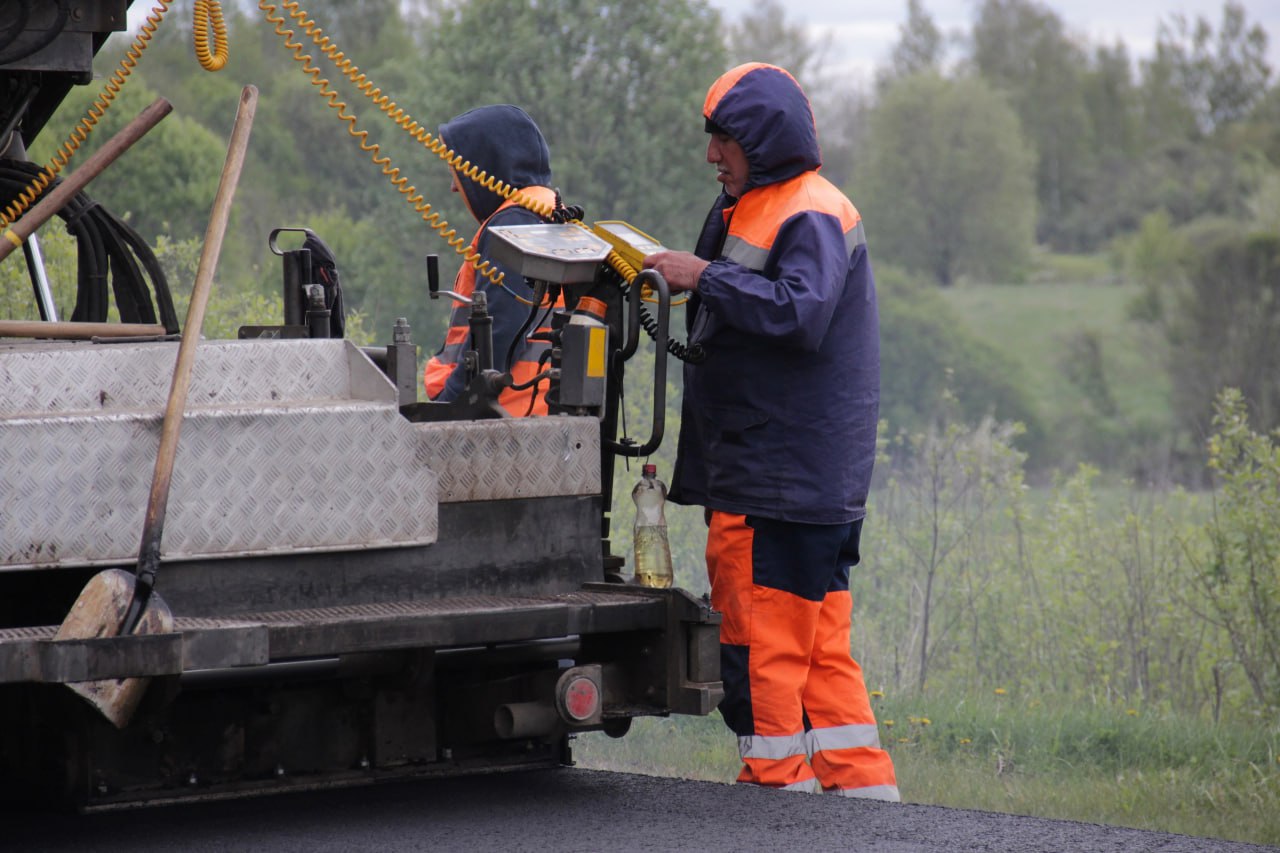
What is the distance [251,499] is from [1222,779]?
14.5ft

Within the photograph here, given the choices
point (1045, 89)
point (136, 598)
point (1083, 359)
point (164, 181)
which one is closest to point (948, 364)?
point (1083, 359)

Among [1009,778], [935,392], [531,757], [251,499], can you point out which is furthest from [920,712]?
[935,392]

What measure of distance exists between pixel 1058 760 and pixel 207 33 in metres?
4.47

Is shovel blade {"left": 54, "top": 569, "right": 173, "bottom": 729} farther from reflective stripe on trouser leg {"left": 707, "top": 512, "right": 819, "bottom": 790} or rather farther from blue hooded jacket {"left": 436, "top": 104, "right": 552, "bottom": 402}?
blue hooded jacket {"left": 436, "top": 104, "right": 552, "bottom": 402}

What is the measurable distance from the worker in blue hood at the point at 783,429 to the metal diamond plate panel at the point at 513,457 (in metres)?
0.49

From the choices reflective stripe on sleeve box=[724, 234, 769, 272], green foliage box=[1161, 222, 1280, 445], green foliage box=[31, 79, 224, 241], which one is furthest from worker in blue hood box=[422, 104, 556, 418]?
green foliage box=[1161, 222, 1280, 445]

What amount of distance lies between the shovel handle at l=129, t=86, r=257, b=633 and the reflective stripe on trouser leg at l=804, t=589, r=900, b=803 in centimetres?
185

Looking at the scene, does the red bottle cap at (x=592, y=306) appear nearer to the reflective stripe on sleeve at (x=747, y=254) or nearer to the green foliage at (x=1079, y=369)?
the reflective stripe on sleeve at (x=747, y=254)

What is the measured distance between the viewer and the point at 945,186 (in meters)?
62.5

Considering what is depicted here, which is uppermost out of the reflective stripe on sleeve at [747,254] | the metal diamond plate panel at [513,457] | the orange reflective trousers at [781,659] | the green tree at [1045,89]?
the green tree at [1045,89]

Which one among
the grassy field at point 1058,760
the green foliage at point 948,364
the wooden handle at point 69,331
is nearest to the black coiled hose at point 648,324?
the wooden handle at point 69,331

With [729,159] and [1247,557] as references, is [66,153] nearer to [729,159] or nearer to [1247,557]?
[729,159]

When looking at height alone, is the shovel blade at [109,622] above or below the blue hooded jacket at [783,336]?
below

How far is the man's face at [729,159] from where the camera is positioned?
4.49m
